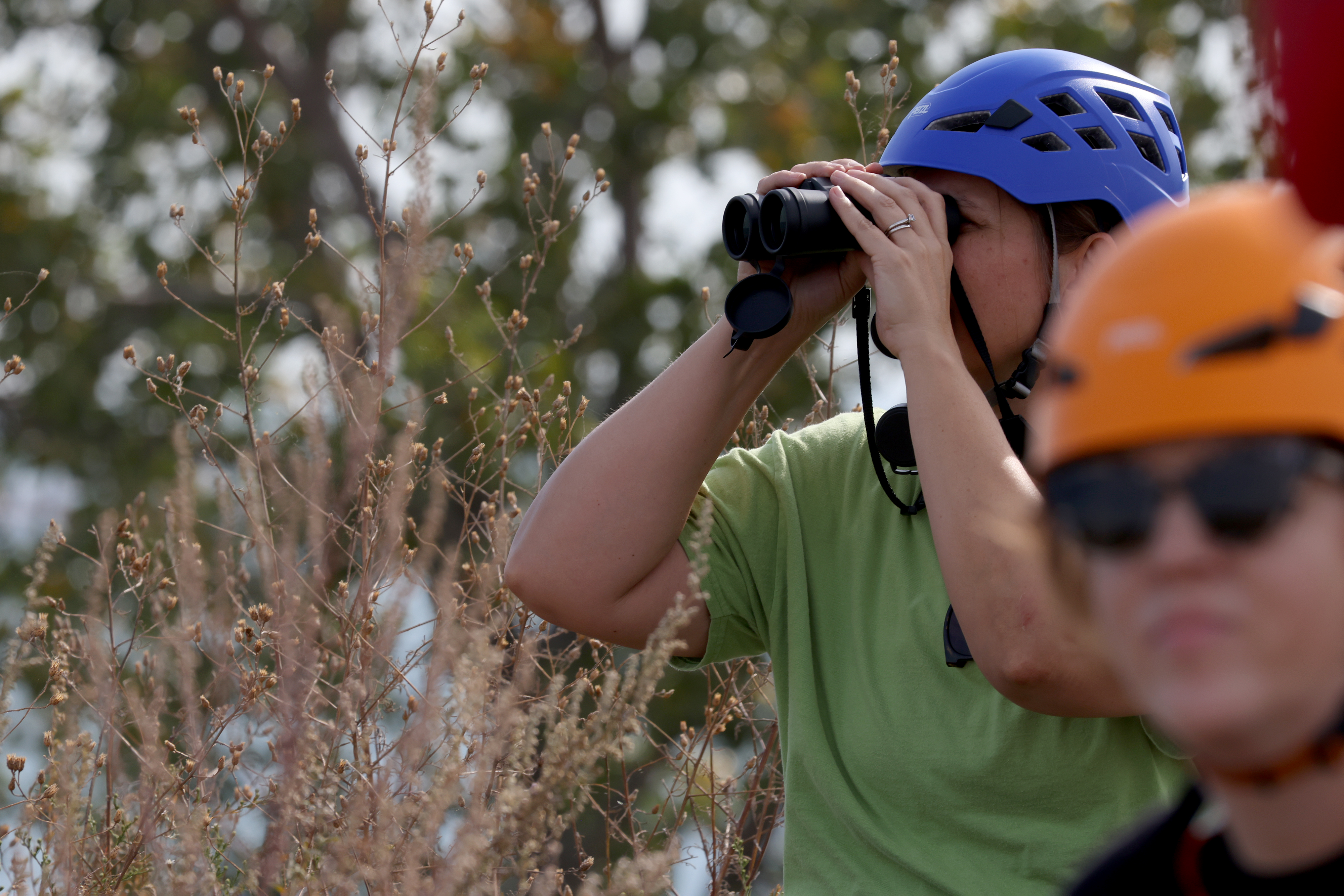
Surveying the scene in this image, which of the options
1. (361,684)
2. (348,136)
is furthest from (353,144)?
(361,684)

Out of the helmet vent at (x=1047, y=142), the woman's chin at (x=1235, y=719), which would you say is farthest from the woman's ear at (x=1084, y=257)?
the woman's chin at (x=1235, y=719)

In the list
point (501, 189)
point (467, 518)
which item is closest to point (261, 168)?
point (467, 518)

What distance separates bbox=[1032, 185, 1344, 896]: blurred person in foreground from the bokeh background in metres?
7.06

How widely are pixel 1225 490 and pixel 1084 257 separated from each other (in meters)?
1.22

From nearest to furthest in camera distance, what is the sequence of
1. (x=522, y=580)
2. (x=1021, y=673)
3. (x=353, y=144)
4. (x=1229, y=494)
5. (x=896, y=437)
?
1. (x=1229, y=494)
2. (x=1021, y=673)
3. (x=896, y=437)
4. (x=522, y=580)
5. (x=353, y=144)

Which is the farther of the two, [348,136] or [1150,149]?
[348,136]

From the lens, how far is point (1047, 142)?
1906mm

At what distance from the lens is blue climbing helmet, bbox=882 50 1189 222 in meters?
1.87

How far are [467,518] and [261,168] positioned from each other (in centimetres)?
76

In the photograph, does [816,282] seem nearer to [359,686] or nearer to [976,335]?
[976,335]

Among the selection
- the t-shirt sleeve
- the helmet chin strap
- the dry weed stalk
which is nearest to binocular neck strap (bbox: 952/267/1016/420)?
the helmet chin strap

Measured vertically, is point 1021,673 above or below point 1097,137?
below

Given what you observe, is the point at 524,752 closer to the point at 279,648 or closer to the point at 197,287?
the point at 279,648

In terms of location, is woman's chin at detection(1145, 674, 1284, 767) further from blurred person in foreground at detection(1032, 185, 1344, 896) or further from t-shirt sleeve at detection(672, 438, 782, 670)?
t-shirt sleeve at detection(672, 438, 782, 670)
